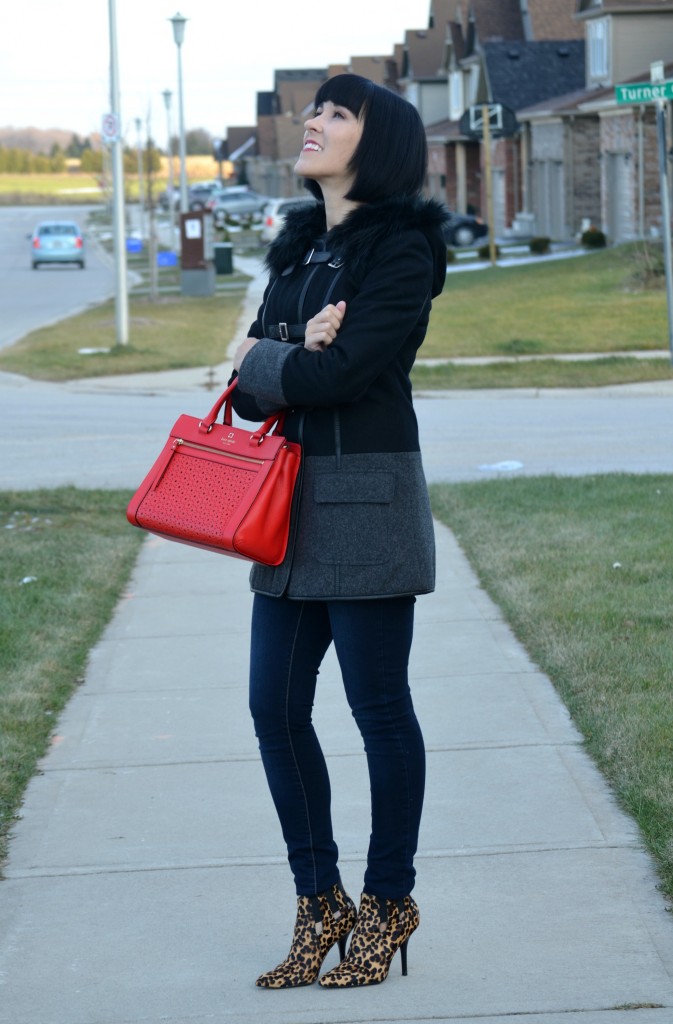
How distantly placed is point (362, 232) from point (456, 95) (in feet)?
182

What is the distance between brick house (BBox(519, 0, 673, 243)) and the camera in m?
34.6

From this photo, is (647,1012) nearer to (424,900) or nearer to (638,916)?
(638,916)

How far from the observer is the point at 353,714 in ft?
10.6

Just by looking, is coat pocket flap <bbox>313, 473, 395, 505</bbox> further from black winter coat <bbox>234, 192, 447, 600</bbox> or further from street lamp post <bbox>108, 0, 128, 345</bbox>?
street lamp post <bbox>108, 0, 128, 345</bbox>

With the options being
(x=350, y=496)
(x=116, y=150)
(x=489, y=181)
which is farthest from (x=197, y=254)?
(x=350, y=496)

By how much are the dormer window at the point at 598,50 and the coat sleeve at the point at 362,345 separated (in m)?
38.6

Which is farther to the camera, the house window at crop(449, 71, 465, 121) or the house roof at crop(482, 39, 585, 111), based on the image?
the house window at crop(449, 71, 465, 121)

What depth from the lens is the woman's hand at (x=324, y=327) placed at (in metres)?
3.09

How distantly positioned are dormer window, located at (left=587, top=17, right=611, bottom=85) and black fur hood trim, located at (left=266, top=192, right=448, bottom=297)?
1513 inches

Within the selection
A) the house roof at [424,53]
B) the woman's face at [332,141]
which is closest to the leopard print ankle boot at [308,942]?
the woman's face at [332,141]

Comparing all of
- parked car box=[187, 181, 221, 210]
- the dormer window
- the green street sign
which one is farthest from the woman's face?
parked car box=[187, 181, 221, 210]

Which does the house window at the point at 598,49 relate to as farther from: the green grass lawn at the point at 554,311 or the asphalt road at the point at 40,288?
the asphalt road at the point at 40,288

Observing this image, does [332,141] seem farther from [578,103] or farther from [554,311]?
[578,103]

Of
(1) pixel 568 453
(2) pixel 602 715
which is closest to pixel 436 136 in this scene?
(1) pixel 568 453
